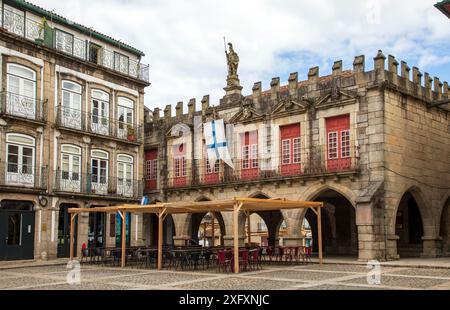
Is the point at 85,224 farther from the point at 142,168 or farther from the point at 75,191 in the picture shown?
the point at 142,168

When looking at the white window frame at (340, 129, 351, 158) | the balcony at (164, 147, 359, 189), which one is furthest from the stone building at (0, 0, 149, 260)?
the white window frame at (340, 129, 351, 158)

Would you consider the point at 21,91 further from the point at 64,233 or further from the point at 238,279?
the point at 238,279

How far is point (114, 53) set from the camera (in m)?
27.6

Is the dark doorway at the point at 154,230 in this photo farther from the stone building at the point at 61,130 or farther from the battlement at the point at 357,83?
the battlement at the point at 357,83

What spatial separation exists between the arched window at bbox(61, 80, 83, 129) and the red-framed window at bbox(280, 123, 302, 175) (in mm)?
8884

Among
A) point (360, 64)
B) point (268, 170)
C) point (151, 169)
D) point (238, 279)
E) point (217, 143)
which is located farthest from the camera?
point (151, 169)

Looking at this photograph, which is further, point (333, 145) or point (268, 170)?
point (268, 170)

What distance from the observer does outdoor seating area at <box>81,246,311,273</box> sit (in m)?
18.2

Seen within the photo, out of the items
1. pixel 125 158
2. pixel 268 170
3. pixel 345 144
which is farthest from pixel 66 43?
pixel 345 144

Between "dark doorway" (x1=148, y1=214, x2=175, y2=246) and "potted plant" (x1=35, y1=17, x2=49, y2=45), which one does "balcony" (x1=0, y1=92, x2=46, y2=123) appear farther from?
"dark doorway" (x1=148, y1=214, x2=175, y2=246)

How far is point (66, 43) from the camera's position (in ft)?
82.2

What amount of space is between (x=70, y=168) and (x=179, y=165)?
→ 6.09 meters
